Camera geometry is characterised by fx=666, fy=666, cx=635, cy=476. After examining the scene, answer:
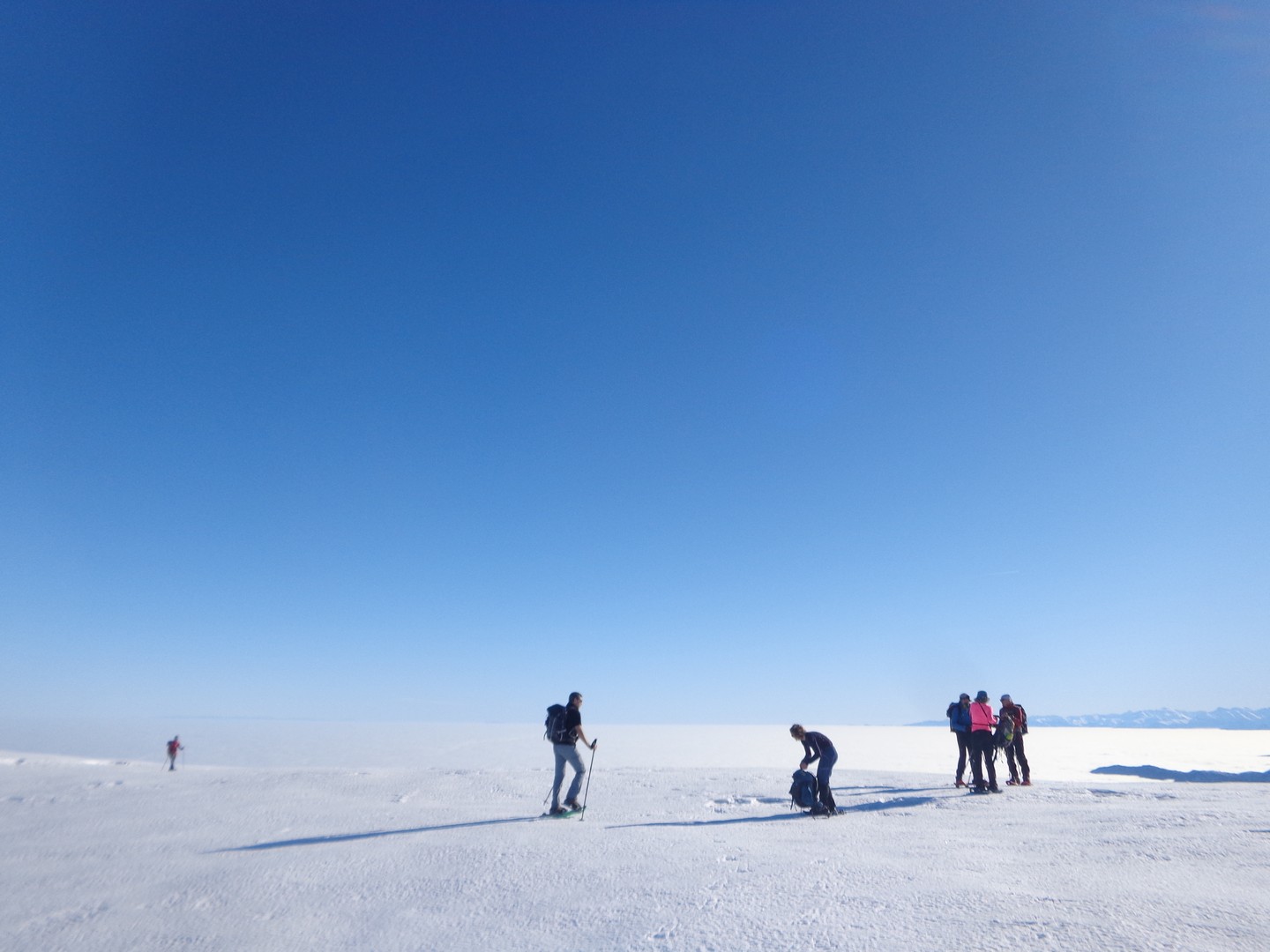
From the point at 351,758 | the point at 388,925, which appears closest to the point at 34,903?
the point at 388,925

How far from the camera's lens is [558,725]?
9.26 metres

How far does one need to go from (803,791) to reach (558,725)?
12.2 feet

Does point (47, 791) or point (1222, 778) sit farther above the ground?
point (47, 791)

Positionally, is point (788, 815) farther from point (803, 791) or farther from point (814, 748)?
point (814, 748)

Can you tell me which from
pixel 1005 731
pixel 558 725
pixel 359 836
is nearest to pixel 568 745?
pixel 558 725

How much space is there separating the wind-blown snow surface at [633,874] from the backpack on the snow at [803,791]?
45 cm

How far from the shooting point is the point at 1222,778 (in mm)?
15914

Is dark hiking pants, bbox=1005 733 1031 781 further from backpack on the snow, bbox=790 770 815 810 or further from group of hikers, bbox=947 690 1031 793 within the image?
backpack on the snow, bbox=790 770 815 810

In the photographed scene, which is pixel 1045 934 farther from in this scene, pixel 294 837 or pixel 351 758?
pixel 351 758

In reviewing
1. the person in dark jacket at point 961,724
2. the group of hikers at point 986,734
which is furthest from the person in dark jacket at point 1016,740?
the person in dark jacket at point 961,724

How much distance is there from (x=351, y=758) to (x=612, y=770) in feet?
75.3

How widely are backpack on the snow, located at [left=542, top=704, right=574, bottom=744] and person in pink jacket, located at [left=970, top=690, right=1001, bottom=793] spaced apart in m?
7.22

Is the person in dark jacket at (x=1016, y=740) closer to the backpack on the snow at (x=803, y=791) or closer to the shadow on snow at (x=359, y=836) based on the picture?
the backpack on the snow at (x=803, y=791)

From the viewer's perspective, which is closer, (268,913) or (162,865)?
(268,913)
